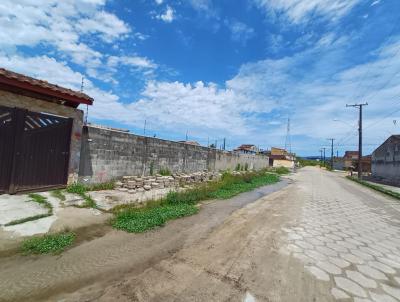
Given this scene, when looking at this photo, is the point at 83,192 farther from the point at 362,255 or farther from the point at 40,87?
the point at 362,255

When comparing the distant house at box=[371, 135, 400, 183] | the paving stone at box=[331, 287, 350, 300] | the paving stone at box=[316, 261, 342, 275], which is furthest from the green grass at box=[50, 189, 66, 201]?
the distant house at box=[371, 135, 400, 183]

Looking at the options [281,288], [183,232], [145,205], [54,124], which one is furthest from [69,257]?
[54,124]

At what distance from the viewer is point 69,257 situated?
11.8 ft

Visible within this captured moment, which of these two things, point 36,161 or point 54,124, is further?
point 54,124

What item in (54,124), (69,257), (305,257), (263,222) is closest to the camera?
(69,257)

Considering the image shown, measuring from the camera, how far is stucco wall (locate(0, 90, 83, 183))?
6.36 metres

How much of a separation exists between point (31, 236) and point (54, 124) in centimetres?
419

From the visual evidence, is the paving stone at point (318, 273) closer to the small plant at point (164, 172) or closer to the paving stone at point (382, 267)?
the paving stone at point (382, 267)

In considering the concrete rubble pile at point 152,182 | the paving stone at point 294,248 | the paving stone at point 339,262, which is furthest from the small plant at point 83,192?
the paving stone at point 339,262

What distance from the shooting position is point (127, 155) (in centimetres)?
1061

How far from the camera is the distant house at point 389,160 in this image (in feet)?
95.2

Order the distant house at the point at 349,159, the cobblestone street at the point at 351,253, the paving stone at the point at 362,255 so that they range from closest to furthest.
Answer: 1. the cobblestone street at the point at 351,253
2. the paving stone at the point at 362,255
3. the distant house at the point at 349,159

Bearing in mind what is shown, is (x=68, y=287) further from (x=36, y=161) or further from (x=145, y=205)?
(x=36, y=161)

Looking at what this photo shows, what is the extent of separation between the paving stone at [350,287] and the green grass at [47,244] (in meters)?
4.11
